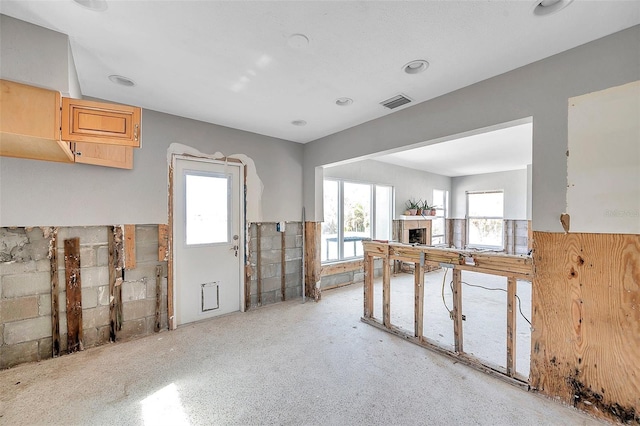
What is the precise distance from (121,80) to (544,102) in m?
3.54

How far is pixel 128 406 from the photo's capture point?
6.24ft

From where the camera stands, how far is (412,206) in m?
6.56

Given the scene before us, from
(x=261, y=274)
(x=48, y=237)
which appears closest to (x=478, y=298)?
(x=261, y=274)

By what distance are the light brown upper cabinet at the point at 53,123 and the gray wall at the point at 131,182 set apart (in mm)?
310

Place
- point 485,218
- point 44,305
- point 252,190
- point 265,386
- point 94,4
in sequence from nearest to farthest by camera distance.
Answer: point 94,4
point 265,386
point 44,305
point 252,190
point 485,218

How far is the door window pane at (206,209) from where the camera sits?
132 inches

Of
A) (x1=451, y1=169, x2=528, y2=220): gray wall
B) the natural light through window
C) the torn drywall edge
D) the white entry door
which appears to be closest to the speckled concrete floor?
the natural light through window

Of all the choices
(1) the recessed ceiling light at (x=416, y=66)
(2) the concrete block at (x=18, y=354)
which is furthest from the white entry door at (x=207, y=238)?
(1) the recessed ceiling light at (x=416, y=66)

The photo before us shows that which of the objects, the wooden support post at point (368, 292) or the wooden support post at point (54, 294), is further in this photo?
the wooden support post at point (368, 292)

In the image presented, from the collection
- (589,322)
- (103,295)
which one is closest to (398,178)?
(589,322)

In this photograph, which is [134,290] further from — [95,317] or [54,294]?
[54,294]

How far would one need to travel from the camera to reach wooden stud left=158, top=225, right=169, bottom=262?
3105 millimetres

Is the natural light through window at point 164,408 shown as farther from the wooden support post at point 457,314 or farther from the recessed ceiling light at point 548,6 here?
the recessed ceiling light at point 548,6

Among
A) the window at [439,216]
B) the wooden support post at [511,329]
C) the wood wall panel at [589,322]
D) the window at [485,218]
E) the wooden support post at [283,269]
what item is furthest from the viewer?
the window at [439,216]
